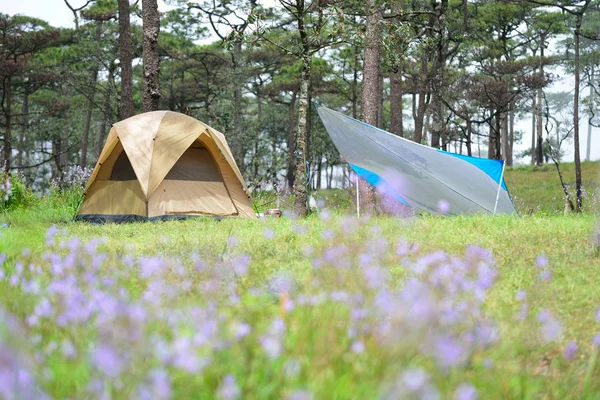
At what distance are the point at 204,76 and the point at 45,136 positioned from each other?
7867 mm

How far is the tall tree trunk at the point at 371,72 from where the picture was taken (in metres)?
8.26

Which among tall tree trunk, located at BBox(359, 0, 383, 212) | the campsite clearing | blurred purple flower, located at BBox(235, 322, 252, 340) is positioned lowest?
the campsite clearing

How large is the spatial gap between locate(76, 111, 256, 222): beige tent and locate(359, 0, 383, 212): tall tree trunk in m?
1.78

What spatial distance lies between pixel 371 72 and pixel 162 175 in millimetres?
3286

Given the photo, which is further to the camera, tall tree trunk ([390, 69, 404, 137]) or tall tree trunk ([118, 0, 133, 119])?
tall tree trunk ([390, 69, 404, 137])

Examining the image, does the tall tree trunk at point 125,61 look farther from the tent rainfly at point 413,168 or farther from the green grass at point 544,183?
the green grass at point 544,183

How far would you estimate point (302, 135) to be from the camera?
314 inches

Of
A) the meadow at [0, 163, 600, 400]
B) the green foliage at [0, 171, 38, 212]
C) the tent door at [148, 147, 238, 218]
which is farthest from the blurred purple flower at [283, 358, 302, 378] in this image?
the green foliage at [0, 171, 38, 212]

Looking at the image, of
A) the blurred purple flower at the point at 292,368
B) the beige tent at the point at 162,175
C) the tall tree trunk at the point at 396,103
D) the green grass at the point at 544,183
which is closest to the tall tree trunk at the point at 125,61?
the beige tent at the point at 162,175

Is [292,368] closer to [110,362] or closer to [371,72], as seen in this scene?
[110,362]

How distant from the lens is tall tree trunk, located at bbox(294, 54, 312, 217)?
25.6 feet

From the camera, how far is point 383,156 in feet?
25.0

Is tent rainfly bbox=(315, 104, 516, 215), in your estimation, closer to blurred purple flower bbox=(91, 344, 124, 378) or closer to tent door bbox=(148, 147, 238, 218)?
tent door bbox=(148, 147, 238, 218)

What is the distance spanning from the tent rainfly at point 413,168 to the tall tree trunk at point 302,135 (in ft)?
0.96
